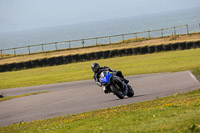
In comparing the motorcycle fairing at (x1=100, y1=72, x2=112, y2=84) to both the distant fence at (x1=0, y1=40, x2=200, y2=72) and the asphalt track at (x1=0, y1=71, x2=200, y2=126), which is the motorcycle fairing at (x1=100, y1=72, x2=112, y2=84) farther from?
the distant fence at (x1=0, y1=40, x2=200, y2=72)

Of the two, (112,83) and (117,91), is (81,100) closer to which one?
(117,91)

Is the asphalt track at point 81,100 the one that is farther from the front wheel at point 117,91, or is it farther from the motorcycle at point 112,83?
the motorcycle at point 112,83

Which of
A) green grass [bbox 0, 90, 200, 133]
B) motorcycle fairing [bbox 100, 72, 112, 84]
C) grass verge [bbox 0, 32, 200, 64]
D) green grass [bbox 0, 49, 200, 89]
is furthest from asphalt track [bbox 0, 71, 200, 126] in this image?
grass verge [bbox 0, 32, 200, 64]

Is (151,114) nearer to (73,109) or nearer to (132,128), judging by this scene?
→ (132,128)

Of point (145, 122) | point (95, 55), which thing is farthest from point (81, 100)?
point (95, 55)

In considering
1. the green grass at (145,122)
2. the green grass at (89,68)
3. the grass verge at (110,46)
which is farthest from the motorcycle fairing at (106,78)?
the grass verge at (110,46)

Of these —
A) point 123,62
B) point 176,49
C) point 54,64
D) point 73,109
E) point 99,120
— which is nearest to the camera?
point 99,120

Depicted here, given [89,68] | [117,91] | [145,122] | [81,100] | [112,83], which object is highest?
[112,83]

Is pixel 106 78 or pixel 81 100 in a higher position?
pixel 106 78

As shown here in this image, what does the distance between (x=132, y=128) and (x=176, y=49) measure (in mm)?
29098

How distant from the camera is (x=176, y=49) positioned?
119 feet

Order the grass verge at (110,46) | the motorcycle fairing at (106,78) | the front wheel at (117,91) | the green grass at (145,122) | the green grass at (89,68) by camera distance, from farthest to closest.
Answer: the grass verge at (110,46), the green grass at (89,68), the front wheel at (117,91), the motorcycle fairing at (106,78), the green grass at (145,122)

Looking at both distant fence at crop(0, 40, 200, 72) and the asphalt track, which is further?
distant fence at crop(0, 40, 200, 72)

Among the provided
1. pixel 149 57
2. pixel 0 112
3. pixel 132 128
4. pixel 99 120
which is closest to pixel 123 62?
pixel 149 57
